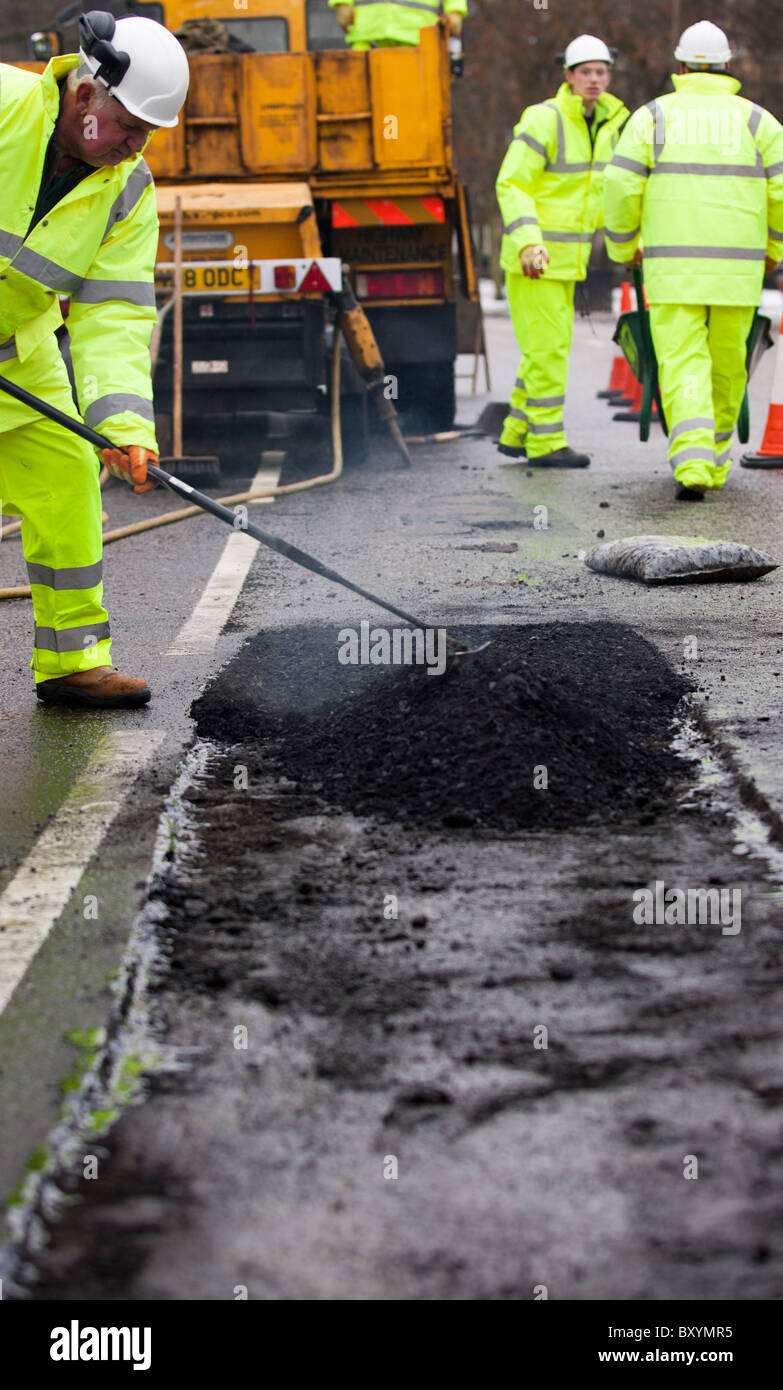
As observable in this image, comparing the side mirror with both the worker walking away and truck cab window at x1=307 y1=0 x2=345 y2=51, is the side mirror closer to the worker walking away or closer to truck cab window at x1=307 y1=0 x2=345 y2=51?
truck cab window at x1=307 y1=0 x2=345 y2=51

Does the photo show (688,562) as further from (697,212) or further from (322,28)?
(322,28)

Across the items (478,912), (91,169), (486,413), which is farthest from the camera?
(486,413)

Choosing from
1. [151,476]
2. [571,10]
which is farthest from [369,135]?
[571,10]

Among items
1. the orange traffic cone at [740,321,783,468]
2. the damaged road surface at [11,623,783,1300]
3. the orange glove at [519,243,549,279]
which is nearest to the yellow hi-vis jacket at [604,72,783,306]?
the orange glove at [519,243,549,279]

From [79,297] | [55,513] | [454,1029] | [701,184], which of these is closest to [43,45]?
[701,184]

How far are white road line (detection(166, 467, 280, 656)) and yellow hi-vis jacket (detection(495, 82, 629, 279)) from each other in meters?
3.07

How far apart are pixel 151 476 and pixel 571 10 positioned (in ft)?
127

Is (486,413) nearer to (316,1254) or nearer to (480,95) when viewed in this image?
(316,1254)

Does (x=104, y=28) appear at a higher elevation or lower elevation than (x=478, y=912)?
higher

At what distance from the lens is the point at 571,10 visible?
39688mm

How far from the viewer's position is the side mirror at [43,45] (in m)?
12.0

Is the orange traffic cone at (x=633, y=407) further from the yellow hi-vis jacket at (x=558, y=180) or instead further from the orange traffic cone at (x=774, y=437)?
the yellow hi-vis jacket at (x=558, y=180)

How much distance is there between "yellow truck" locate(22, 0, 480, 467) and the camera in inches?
402

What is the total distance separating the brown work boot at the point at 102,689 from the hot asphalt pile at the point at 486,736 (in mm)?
212
